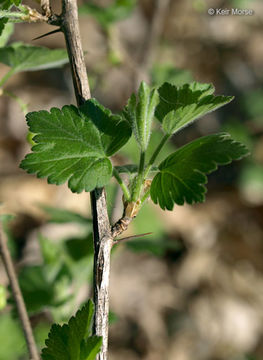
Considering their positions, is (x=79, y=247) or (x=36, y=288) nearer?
(x=36, y=288)

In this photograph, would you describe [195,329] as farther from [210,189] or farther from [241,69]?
[241,69]

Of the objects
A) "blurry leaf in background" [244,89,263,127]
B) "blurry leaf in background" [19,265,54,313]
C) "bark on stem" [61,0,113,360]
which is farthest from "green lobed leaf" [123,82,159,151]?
"blurry leaf in background" [244,89,263,127]

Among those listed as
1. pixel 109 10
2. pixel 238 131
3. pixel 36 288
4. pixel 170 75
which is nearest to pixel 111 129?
pixel 36 288

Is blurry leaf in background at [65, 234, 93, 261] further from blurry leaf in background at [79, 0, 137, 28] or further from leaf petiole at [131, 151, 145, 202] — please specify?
blurry leaf in background at [79, 0, 137, 28]

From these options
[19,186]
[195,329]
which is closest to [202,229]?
[195,329]

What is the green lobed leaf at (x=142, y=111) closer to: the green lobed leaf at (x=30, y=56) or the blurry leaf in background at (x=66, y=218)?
the green lobed leaf at (x=30, y=56)

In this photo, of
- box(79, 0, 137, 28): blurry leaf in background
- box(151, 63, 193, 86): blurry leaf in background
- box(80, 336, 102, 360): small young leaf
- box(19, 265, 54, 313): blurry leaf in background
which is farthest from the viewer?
box(79, 0, 137, 28): blurry leaf in background

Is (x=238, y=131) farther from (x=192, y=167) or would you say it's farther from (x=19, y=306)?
(x=192, y=167)
